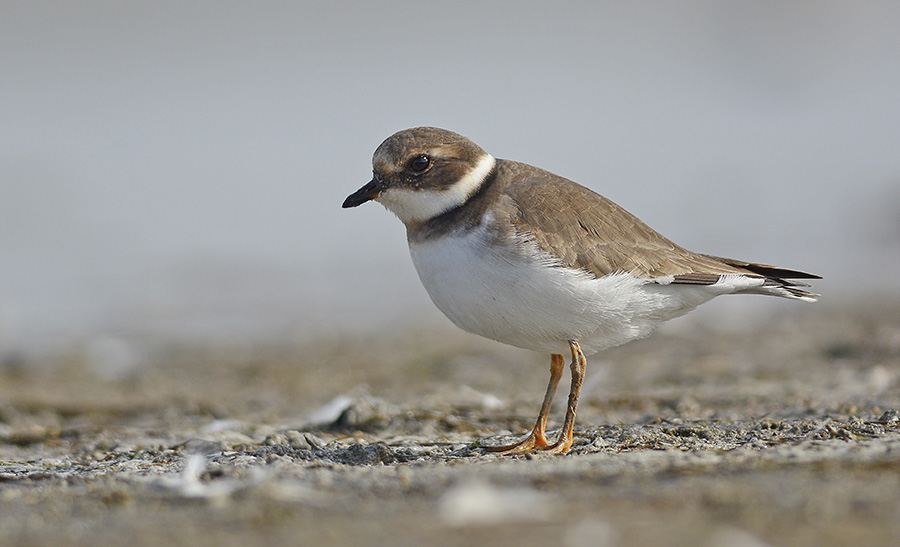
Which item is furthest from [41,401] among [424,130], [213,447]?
[424,130]

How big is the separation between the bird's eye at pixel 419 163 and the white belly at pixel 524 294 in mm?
421

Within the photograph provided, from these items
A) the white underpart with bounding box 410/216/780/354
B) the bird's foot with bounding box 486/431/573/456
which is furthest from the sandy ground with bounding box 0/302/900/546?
the white underpart with bounding box 410/216/780/354

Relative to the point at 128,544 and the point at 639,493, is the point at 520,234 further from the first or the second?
the point at 128,544

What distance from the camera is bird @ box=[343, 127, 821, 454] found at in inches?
185

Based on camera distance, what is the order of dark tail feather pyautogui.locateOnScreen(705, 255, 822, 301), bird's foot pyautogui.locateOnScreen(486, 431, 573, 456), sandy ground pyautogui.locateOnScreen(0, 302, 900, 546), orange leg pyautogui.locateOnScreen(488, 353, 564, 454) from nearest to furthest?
sandy ground pyautogui.locateOnScreen(0, 302, 900, 546) → bird's foot pyautogui.locateOnScreen(486, 431, 573, 456) → orange leg pyautogui.locateOnScreen(488, 353, 564, 454) → dark tail feather pyautogui.locateOnScreen(705, 255, 822, 301)

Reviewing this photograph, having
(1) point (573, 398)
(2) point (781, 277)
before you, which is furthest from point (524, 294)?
(2) point (781, 277)

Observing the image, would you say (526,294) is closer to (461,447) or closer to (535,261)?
(535,261)

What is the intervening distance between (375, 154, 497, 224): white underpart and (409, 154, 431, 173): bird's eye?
133mm

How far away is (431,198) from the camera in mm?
5090

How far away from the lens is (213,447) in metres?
5.14

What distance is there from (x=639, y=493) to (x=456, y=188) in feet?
7.55

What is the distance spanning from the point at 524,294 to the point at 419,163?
1004 mm

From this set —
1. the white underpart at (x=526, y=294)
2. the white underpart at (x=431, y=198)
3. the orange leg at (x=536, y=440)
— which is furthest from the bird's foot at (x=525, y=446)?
the white underpart at (x=431, y=198)

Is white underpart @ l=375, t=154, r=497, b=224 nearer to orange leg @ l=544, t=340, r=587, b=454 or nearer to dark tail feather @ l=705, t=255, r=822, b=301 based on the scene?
orange leg @ l=544, t=340, r=587, b=454
